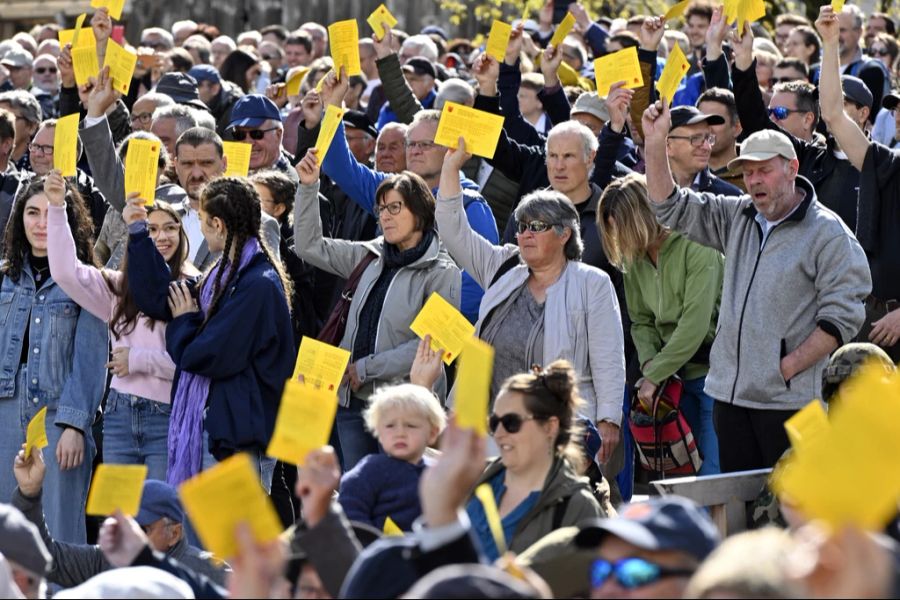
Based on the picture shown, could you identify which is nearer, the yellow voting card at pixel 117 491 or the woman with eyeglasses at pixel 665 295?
the yellow voting card at pixel 117 491

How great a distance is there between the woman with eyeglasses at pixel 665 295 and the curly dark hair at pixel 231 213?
1.60 meters

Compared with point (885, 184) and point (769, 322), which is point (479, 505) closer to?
point (769, 322)

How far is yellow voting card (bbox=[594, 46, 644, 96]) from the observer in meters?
8.39

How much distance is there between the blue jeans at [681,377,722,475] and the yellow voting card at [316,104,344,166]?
2.04m

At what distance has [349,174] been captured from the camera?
8.89 m

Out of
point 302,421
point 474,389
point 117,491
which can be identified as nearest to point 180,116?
point 117,491

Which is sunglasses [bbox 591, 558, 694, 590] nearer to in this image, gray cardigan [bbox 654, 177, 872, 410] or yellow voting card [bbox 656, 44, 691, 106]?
gray cardigan [bbox 654, 177, 872, 410]

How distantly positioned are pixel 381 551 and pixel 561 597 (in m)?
0.78

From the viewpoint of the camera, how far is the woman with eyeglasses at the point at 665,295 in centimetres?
796

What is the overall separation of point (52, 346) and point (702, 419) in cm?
304

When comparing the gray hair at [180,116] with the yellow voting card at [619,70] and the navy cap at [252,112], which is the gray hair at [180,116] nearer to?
the navy cap at [252,112]

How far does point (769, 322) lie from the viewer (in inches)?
285

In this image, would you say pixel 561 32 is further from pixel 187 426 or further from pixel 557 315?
pixel 187 426

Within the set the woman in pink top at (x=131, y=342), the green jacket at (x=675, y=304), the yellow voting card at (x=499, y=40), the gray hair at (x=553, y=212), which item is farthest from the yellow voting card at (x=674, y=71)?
the woman in pink top at (x=131, y=342)
